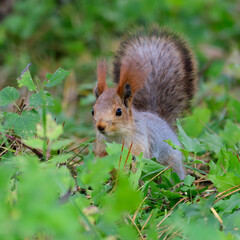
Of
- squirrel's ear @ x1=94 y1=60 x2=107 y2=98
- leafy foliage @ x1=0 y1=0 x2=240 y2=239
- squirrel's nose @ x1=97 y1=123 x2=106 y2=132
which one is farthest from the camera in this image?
squirrel's ear @ x1=94 y1=60 x2=107 y2=98

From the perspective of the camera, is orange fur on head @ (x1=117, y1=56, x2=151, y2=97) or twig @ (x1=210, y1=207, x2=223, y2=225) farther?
orange fur on head @ (x1=117, y1=56, x2=151, y2=97)

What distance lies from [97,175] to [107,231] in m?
0.15

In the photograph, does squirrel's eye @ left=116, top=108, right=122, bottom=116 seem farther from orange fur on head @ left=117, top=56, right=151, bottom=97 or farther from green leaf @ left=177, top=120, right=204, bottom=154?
green leaf @ left=177, top=120, right=204, bottom=154

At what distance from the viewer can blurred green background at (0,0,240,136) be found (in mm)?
4148

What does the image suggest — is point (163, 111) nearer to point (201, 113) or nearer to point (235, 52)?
point (201, 113)

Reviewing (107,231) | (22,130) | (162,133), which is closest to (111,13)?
(162,133)

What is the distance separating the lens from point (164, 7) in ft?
14.7

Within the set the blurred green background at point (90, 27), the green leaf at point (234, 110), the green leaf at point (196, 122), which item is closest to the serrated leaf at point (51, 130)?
the green leaf at point (196, 122)

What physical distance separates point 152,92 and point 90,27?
225cm

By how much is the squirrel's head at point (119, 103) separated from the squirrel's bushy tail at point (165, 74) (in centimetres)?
34

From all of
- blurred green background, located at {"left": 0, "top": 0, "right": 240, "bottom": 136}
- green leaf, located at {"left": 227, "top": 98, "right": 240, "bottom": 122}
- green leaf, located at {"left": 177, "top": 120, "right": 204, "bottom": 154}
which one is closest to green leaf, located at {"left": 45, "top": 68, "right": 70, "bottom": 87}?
green leaf, located at {"left": 177, "top": 120, "right": 204, "bottom": 154}

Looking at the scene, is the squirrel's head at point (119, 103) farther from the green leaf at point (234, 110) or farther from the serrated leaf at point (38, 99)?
the green leaf at point (234, 110)

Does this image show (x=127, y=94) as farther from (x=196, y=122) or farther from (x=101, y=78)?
(x=196, y=122)

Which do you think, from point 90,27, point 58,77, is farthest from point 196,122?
point 90,27
